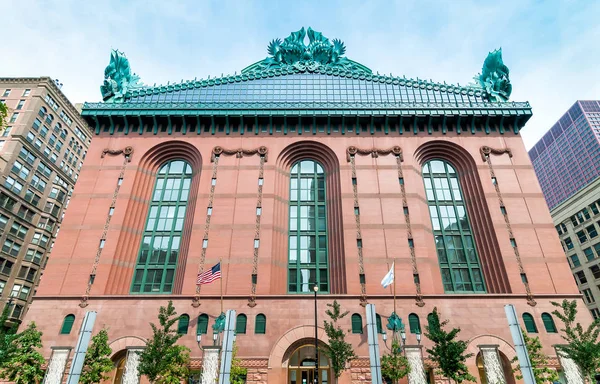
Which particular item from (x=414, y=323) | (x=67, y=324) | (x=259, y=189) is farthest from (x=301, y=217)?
(x=67, y=324)

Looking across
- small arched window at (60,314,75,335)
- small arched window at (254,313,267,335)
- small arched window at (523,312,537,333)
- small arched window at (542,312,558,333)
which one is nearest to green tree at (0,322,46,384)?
small arched window at (60,314,75,335)

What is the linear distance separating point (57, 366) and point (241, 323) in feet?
40.4

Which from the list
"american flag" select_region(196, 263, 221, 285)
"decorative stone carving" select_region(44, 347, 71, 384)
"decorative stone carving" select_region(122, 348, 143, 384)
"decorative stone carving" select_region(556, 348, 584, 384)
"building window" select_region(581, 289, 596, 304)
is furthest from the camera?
"building window" select_region(581, 289, 596, 304)

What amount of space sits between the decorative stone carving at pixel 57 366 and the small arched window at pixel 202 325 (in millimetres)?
9036

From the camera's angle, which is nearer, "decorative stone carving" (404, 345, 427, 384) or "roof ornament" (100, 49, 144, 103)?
"decorative stone carving" (404, 345, 427, 384)

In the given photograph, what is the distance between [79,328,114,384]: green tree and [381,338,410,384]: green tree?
754 inches

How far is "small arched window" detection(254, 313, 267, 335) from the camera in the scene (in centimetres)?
2858

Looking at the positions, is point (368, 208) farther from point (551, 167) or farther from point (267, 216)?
point (551, 167)

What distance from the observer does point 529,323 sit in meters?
28.7

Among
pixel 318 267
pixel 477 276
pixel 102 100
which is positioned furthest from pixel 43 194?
pixel 477 276

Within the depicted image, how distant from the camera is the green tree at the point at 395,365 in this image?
24125 millimetres

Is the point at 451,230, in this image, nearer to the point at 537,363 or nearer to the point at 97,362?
the point at 537,363

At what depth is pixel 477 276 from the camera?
32812 mm

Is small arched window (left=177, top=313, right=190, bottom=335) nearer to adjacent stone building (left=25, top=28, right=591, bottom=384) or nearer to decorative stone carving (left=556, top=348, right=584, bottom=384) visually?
adjacent stone building (left=25, top=28, right=591, bottom=384)
